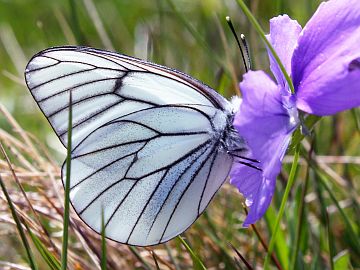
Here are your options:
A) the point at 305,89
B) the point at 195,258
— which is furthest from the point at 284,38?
the point at 195,258

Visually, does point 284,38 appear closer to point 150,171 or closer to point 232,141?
point 232,141

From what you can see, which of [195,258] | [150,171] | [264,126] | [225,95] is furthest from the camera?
Answer: [225,95]

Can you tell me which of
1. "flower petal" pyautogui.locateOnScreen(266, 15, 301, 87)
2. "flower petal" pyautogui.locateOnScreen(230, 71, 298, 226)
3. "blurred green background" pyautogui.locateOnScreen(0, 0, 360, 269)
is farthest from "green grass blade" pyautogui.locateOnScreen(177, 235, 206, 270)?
"flower petal" pyautogui.locateOnScreen(266, 15, 301, 87)

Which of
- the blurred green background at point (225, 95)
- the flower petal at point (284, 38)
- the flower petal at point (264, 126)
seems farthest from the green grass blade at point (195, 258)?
the flower petal at point (284, 38)

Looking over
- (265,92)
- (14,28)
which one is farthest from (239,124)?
(14,28)

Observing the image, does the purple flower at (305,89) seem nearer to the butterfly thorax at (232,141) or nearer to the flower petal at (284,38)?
the flower petal at (284,38)

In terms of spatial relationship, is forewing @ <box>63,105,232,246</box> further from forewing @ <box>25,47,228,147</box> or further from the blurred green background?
the blurred green background
